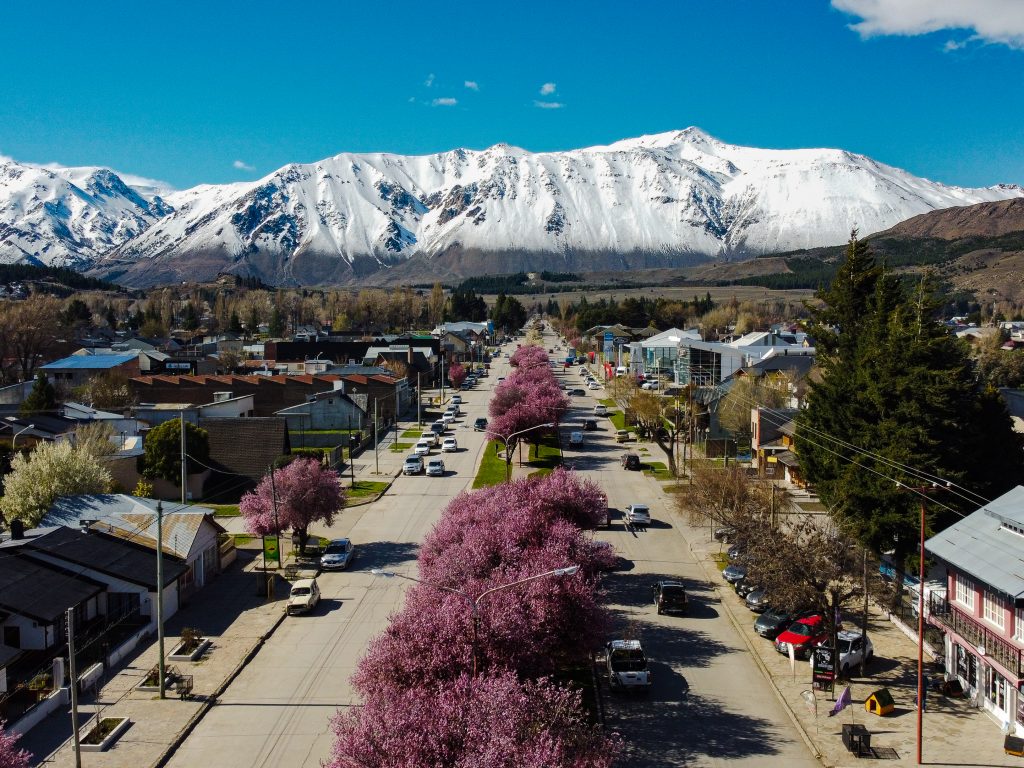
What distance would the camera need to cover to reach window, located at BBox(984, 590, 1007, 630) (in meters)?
20.8

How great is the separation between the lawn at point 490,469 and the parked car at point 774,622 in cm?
1921

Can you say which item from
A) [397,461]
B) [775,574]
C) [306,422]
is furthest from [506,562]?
[306,422]

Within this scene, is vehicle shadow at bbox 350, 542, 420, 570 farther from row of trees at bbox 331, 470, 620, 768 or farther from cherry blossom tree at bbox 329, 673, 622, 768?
cherry blossom tree at bbox 329, 673, 622, 768

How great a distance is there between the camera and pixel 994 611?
A: 2116 centimetres

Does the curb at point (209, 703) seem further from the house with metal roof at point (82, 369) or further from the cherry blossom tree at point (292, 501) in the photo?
the house with metal roof at point (82, 369)

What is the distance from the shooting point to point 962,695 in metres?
22.1

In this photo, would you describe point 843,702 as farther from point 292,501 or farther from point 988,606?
point 292,501

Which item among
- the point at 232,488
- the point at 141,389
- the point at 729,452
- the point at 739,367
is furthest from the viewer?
the point at 739,367

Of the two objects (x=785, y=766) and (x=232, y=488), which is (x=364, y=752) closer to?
(x=785, y=766)

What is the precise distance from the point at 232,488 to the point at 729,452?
2741 centimetres

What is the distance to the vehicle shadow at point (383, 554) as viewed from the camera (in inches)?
1296

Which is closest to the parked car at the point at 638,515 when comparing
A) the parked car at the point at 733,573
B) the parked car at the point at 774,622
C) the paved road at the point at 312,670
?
the parked car at the point at 733,573

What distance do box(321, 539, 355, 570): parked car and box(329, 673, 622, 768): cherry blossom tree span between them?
59.1 feet

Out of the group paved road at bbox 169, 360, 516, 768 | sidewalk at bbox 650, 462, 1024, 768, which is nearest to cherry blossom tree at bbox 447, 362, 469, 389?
paved road at bbox 169, 360, 516, 768
